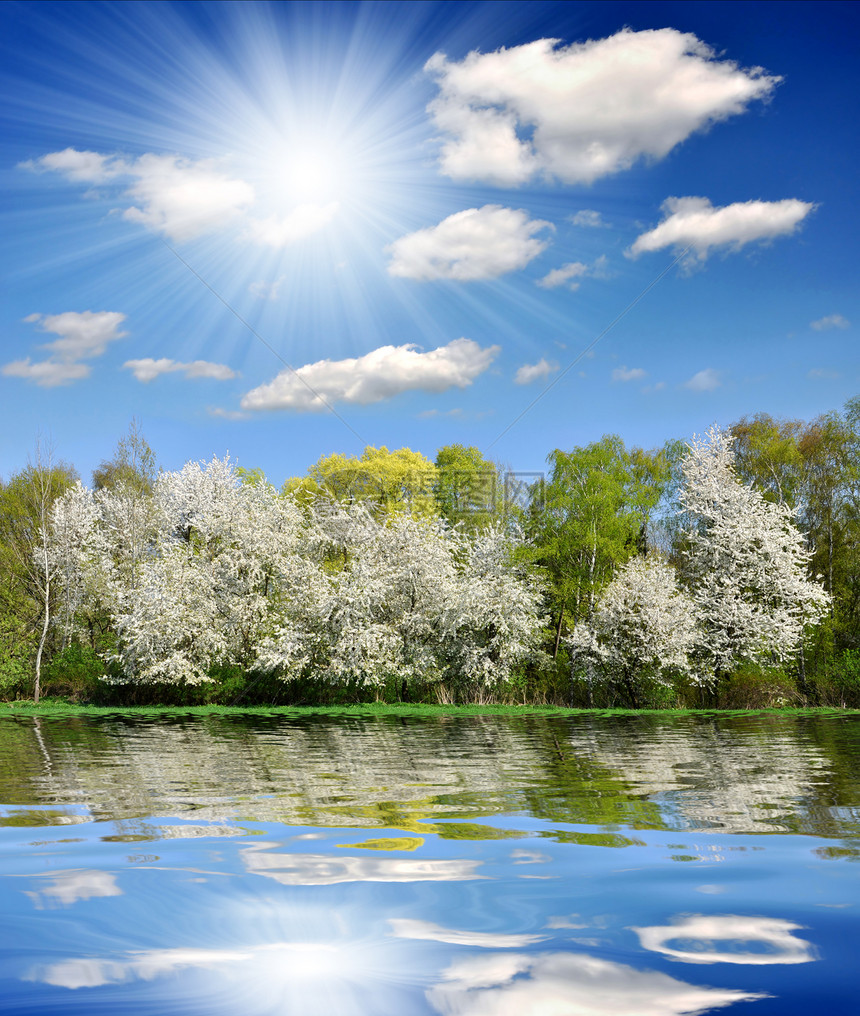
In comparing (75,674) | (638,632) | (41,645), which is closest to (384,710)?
(638,632)

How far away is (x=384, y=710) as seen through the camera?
104ft

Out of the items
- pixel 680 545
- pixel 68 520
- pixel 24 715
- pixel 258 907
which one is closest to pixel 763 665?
pixel 680 545

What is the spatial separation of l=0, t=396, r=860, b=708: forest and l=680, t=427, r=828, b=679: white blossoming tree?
0.12m

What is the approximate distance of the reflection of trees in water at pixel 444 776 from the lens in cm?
762

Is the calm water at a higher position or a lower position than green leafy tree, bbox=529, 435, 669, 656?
lower

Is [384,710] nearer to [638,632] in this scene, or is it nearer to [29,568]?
[638,632]

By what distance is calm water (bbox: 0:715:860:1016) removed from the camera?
3133 millimetres

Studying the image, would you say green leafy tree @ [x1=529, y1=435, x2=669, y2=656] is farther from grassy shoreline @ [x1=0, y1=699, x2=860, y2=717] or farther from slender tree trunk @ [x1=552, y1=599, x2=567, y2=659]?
grassy shoreline @ [x1=0, y1=699, x2=860, y2=717]

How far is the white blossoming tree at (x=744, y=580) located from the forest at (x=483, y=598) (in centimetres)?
12

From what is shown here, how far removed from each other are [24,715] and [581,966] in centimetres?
3449

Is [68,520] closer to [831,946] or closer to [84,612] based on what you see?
[84,612]

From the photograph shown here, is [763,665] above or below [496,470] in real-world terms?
below

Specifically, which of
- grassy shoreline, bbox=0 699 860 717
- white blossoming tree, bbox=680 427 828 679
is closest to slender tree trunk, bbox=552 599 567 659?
grassy shoreline, bbox=0 699 860 717

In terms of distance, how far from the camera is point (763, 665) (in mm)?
34219
